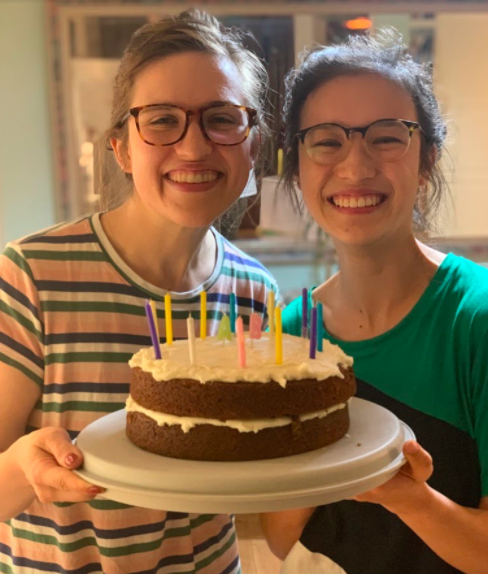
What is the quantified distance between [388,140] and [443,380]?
53 cm

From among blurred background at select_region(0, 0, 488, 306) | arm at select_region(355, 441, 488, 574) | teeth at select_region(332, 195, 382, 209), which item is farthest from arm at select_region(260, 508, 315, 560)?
blurred background at select_region(0, 0, 488, 306)

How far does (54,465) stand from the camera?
40.2 inches

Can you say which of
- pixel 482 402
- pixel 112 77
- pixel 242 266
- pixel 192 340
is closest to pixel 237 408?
pixel 192 340

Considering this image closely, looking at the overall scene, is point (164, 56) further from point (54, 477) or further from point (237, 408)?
point (54, 477)

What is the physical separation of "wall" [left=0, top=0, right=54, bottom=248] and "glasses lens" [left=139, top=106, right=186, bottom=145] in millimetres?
2856

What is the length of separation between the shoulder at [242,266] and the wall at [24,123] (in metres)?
2.64

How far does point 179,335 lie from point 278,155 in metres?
0.56

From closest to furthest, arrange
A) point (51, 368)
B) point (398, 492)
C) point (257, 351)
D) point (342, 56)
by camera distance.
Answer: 1. point (398, 492)
2. point (257, 351)
3. point (51, 368)
4. point (342, 56)

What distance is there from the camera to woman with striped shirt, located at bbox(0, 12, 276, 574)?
131 cm

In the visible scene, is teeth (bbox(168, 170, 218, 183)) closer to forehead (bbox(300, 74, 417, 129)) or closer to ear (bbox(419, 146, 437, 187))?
forehead (bbox(300, 74, 417, 129))

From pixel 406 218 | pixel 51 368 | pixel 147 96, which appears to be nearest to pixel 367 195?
pixel 406 218

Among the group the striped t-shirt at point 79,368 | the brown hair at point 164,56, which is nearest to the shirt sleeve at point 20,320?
the striped t-shirt at point 79,368

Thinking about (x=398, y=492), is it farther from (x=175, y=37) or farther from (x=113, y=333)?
(x=175, y=37)

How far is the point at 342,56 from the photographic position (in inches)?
56.4
